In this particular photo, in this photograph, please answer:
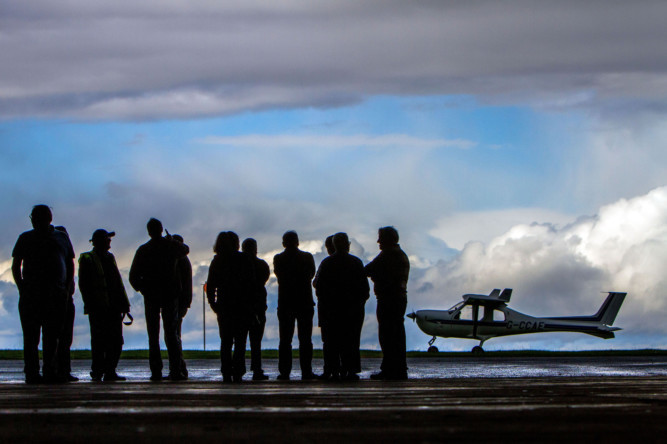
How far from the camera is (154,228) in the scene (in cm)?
1012

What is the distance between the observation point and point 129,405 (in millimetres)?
4672

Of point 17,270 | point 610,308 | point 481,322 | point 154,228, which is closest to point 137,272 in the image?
point 154,228

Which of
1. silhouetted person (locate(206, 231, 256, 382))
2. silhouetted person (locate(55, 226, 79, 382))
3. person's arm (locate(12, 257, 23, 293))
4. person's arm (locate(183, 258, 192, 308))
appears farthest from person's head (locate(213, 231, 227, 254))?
person's arm (locate(12, 257, 23, 293))

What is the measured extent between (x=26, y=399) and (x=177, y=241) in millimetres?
5013

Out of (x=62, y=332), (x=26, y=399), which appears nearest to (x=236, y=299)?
(x=62, y=332)

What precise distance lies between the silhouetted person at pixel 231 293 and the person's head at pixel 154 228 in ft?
2.02

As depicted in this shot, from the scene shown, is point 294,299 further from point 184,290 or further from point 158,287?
point 158,287

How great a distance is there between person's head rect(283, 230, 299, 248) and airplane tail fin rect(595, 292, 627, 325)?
34.4 metres

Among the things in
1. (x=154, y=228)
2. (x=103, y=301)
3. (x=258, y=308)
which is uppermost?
(x=154, y=228)

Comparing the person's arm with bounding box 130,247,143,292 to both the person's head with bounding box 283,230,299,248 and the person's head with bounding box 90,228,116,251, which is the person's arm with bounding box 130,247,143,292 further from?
the person's head with bounding box 283,230,299,248

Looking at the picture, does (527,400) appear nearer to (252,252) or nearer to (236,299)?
(236,299)

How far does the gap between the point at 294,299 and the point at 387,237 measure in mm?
1159

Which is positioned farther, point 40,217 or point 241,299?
point 241,299

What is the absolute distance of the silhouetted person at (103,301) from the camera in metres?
10.4
